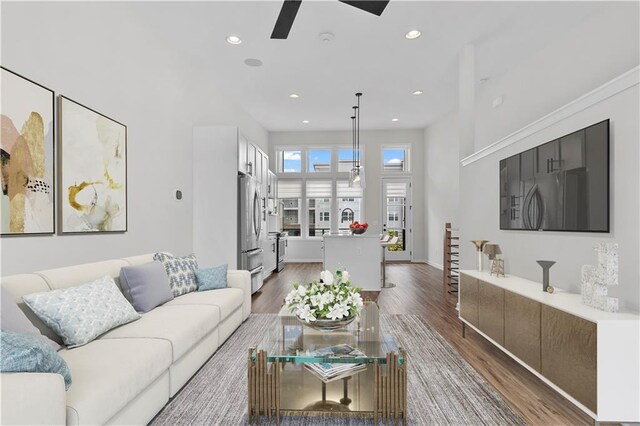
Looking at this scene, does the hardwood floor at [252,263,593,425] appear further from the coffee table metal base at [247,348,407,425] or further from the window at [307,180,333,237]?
the window at [307,180,333,237]

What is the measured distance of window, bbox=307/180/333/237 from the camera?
894 centimetres

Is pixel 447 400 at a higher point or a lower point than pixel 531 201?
lower

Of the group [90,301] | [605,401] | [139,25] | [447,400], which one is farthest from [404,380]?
[139,25]

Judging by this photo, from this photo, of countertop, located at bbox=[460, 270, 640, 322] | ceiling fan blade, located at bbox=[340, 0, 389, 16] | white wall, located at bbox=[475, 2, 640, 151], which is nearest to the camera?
countertop, located at bbox=[460, 270, 640, 322]

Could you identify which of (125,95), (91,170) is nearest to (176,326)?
(91,170)

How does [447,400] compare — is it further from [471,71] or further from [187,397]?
[471,71]

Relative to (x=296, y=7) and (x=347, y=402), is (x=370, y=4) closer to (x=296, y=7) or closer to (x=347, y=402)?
(x=296, y=7)

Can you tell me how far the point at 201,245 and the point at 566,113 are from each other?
13.9ft

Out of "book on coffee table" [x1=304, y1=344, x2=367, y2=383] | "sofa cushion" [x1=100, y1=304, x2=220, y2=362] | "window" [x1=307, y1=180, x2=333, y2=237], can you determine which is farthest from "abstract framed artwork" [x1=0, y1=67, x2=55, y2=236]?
"window" [x1=307, y1=180, x2=333, y2=237]

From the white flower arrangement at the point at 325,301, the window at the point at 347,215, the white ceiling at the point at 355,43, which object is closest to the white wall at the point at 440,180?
the white ceiling at the point at 355,43

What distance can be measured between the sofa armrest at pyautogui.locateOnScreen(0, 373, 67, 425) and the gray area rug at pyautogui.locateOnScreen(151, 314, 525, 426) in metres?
0.84

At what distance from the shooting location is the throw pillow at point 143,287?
8.49 feet

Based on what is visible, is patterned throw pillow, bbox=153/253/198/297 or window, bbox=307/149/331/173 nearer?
patterned throw pillow, bbox=153/253/198/297

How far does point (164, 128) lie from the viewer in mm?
3969
